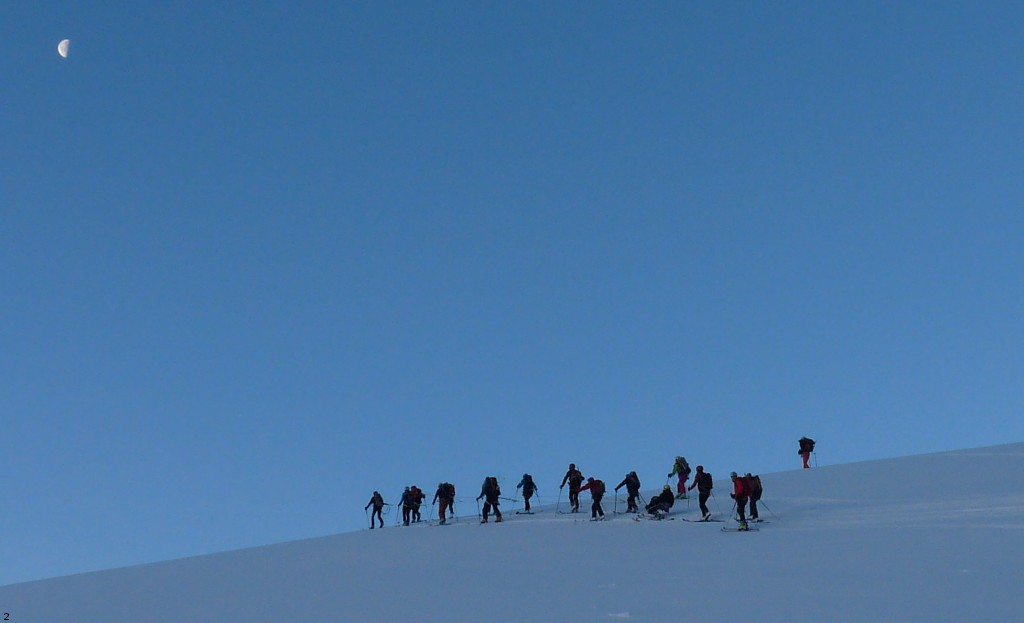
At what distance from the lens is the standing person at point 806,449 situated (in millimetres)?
28562

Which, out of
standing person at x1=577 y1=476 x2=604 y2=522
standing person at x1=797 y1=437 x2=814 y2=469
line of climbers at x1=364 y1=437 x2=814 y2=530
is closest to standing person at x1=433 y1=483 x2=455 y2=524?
line of climbers at x1=364 y1=437 x2=814 y2=530

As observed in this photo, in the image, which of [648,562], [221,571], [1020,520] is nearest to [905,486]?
[1020,520]

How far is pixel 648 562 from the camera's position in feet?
50.2

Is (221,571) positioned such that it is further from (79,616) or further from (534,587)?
(534,587)

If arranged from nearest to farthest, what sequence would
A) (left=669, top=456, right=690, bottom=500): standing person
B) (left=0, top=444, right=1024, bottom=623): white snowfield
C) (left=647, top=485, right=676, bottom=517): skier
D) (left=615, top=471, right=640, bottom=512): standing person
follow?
(left=0, top=444, right=1024, bottom=623): white snowfield → (left=647, top=485, right=676, bottom=517): skier → (left=615, top=471, right=640, bottom=512): standing person → (left=669, top=456, right=690, bottom=500): standing person

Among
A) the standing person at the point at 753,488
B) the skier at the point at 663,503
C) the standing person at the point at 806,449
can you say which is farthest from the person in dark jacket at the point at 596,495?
the standing person at the point at 806,449

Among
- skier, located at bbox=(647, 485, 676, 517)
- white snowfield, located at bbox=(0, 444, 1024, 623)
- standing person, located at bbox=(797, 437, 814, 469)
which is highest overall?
standing person, located at bbox=(797, 437, 814, 469)

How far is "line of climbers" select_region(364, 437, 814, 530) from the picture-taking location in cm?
1827

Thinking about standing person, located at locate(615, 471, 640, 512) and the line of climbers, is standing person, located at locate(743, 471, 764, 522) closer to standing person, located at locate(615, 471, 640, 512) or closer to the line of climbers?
the line of climbers

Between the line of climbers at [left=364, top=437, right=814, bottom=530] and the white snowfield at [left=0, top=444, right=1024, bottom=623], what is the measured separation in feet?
1.73

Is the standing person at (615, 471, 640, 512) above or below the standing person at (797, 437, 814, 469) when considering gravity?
below

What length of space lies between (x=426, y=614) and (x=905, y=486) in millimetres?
13351

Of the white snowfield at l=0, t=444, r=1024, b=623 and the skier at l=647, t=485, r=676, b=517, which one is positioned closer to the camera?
the white snowfield at l=0, t=444, r=1024, b=623

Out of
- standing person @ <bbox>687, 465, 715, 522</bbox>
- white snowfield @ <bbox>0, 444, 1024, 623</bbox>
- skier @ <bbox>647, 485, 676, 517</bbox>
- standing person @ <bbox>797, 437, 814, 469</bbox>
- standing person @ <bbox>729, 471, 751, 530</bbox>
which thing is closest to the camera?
white snowfield @ <bbox>0, 444, 1024, 623</bbox>
